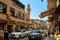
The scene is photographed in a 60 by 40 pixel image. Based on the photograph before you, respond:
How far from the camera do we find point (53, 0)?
85.8ft

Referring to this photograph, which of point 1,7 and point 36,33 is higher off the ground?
Answer: point 1,7

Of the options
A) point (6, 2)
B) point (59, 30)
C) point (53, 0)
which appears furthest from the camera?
point (6, 2)

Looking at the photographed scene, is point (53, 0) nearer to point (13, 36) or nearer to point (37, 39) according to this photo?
point (37, 39)

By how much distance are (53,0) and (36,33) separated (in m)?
6.46

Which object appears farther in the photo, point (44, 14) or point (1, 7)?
point (1, 7)

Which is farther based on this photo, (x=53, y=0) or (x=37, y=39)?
(x=37, y=39)

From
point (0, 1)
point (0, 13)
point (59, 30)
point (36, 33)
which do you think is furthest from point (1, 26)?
point (59, 30)

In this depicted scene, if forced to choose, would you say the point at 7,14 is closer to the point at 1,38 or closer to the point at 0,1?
the point at 0,1

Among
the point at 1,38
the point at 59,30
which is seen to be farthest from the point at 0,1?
the point at 59,30

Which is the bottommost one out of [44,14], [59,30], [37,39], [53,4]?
[37,39]

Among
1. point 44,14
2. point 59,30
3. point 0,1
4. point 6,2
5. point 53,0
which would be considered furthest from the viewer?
point 6,2

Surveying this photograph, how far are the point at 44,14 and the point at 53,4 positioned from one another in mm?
12750

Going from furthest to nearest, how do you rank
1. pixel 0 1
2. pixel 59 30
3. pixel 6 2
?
pixel 6 2
pixel 0 1
pixel 59 30

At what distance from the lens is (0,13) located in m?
35.9
